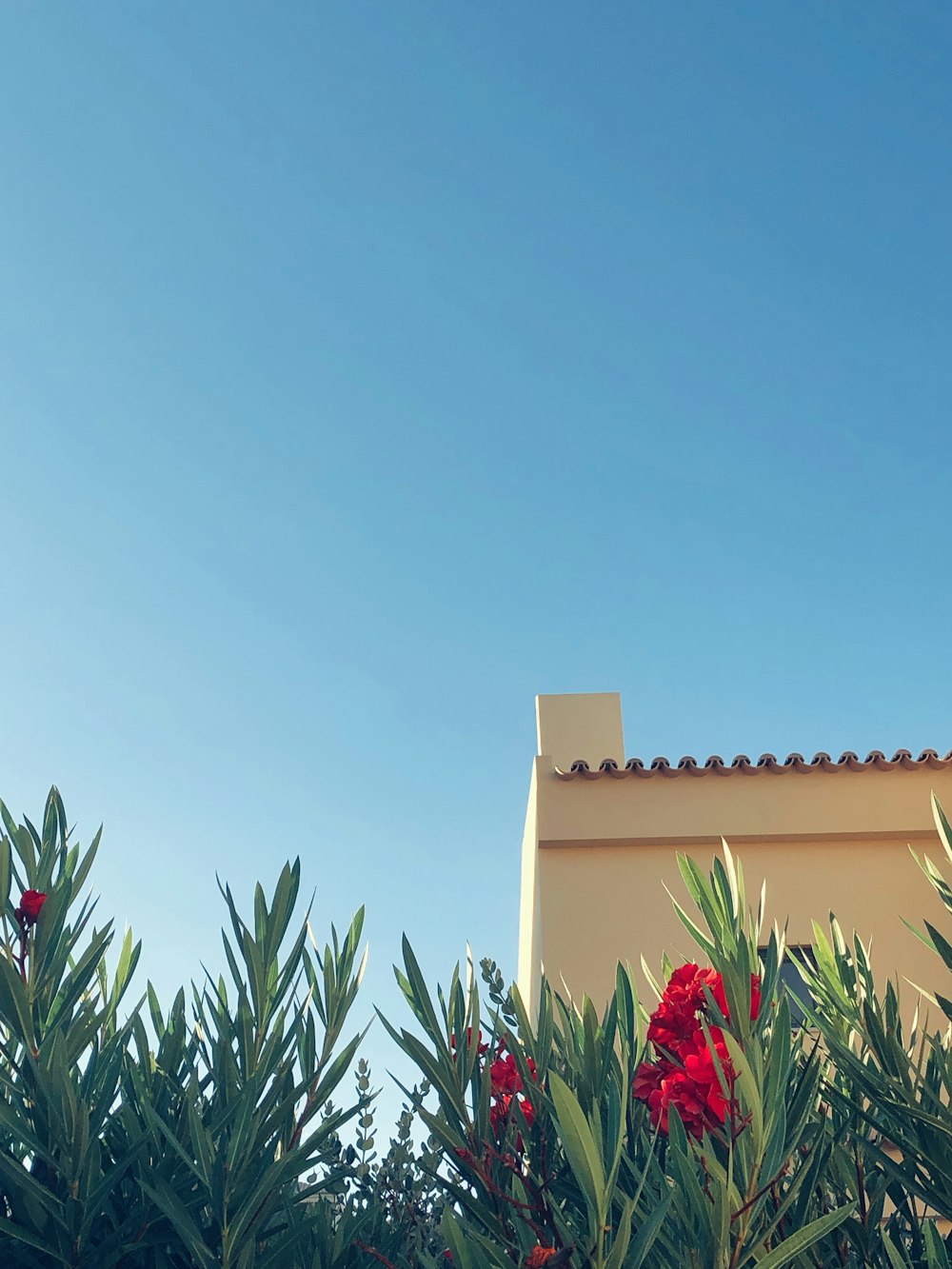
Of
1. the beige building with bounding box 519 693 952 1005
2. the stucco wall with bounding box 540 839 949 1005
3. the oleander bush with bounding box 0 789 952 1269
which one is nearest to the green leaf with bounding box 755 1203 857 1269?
the oleander bush with bounding box 0 789 952 1269

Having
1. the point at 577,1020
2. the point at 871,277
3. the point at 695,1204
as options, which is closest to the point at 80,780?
the point at 577,1020

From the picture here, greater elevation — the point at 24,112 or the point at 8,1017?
the point at 24,112

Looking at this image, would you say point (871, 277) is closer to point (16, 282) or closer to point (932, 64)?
point (932, 64)

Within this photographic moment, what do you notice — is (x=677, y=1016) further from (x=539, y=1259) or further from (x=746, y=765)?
(x=746, y=765)

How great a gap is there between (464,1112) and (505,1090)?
17cm

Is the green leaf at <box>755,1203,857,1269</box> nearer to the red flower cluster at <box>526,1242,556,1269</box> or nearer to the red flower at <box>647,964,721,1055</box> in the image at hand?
the red flower cluster at <box>526,1242,556,1269</box>

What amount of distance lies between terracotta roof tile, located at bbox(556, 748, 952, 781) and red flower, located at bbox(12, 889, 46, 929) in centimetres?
701

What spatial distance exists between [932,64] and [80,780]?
42.1 feet

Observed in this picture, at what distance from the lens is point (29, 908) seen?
1.76 m

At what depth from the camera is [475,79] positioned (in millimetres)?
12805

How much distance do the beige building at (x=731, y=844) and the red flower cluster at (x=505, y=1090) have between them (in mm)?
6146

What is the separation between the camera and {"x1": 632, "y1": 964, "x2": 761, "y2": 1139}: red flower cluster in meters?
1.51

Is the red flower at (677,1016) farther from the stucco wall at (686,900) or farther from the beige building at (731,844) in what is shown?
the beige building at (731,844)

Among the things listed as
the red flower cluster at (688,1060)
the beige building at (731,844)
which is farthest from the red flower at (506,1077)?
the beige building at (731,844)
